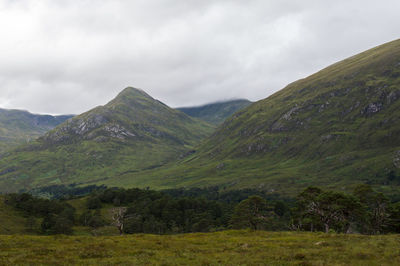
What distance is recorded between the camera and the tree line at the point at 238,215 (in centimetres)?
8219

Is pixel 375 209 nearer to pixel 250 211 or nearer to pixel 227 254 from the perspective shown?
pixel 250 211

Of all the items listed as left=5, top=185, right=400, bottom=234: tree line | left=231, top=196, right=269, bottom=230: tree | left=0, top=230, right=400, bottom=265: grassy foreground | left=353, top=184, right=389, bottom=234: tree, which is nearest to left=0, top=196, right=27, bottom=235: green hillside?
left=5, top=185, right=400, bottom=234: tree line

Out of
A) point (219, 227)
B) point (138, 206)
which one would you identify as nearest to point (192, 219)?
point (219, 227)

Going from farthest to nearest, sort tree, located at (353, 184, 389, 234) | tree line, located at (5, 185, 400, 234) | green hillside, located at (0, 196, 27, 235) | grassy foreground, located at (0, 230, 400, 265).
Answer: green hillside, located at (0, 196, 27, 235) < tree, located at (353, 184, 389, 234) < tree line, located at (5, 185, 400, 234) < grassy foreground, located at (0, 230, 400, 265)

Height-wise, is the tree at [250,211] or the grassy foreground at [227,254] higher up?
the grassy foreground at [227,254]

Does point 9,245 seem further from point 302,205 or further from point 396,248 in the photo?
point 302,205

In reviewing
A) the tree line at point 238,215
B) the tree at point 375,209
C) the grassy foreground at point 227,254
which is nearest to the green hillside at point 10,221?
the tree line at point 238,215

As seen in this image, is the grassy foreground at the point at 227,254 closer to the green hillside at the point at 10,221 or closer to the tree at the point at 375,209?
the tree at the point at 375,209

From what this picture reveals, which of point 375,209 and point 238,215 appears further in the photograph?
point 238,215

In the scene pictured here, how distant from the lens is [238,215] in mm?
107500

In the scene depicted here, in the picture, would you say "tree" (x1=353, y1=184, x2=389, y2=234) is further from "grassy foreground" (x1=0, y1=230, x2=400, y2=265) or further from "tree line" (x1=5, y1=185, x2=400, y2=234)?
"grassy foreground" (x1=0, y1=230, x2=400, y2=265)

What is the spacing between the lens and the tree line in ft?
270

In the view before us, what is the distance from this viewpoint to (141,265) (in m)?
30.4

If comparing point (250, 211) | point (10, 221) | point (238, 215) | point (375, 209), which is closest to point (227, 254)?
point (250, 211)
